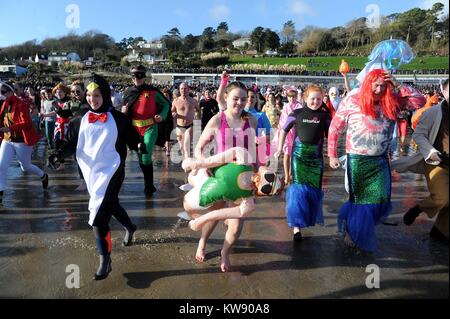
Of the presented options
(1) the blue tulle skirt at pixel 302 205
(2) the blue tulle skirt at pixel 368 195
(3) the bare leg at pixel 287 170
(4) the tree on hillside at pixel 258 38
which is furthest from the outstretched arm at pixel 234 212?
(4) the tree on hillside at pixel 258 38

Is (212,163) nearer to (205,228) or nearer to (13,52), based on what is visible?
(205,228)

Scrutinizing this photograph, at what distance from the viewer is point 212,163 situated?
11.4 feet

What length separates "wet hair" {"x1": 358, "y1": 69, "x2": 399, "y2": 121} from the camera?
13.0ft

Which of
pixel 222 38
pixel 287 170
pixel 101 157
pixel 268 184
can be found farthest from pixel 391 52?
pixel 222 38

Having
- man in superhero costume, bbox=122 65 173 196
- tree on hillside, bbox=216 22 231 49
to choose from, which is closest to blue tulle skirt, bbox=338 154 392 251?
man in superhero costume, bbox=122 65 173 196

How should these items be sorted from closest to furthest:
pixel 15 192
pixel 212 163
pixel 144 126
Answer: pixel 212 163
pixel 144 126
pixel 15 192

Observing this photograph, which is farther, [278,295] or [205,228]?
[205,228]

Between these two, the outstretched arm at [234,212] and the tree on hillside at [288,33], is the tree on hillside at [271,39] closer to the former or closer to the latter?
the tree on hillside at [288,33]

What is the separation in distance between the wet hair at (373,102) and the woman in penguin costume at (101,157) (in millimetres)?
2509

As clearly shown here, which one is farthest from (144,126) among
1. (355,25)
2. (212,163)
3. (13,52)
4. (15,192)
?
(13,52)

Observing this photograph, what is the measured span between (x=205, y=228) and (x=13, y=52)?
112203 millimetres

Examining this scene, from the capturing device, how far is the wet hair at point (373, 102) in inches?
156

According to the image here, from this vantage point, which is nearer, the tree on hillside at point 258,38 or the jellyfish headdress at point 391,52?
the jellyfish headdress at point 391,52

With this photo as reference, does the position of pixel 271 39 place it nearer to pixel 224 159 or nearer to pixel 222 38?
pixel 222 38
